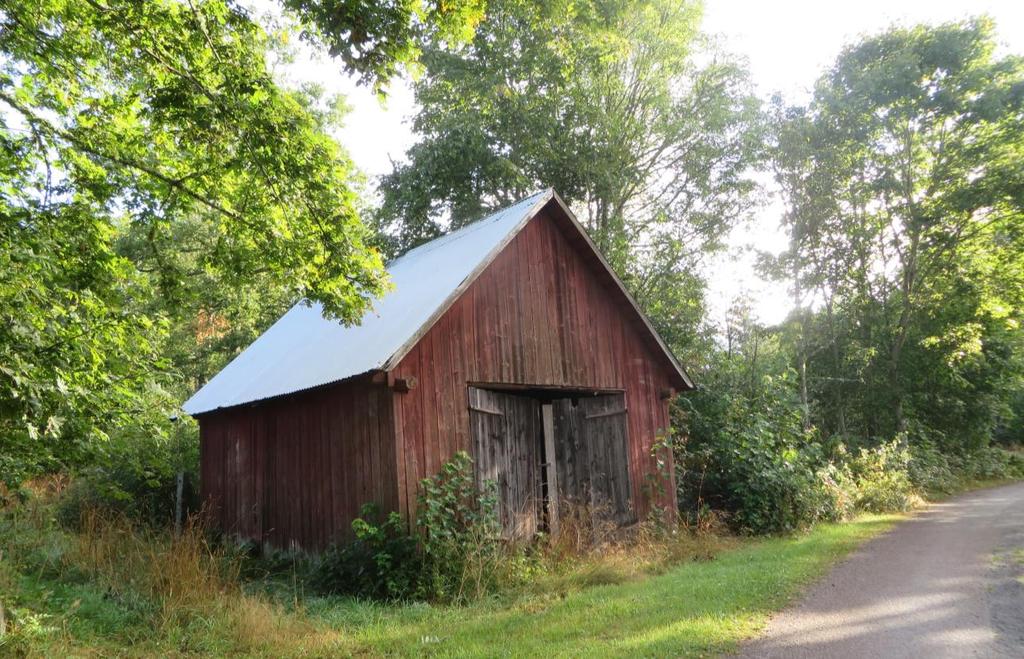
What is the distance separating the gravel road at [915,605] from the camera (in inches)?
213

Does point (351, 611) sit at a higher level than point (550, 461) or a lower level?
lower

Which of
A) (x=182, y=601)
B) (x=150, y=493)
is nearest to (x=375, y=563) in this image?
(x=182, y=601)

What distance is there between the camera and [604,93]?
833 inches

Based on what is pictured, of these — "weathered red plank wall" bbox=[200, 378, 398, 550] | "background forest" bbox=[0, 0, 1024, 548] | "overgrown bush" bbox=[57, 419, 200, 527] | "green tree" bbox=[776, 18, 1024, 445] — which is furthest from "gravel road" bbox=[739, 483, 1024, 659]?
"green tree" bbox=[776, 18, 1024, 445]

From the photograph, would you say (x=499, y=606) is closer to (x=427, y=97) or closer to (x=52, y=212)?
(x=52, y=212)

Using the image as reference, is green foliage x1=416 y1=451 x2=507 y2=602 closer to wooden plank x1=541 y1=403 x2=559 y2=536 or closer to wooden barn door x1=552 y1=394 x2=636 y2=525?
wooden plank x1=541 y1=403 x2=559 y2=536

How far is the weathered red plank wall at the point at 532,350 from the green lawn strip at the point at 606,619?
200 cm

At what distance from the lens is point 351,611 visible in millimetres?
7254

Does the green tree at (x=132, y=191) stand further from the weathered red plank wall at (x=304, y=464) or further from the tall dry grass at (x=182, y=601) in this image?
the weathered red plank wall at (x=304, y=464)

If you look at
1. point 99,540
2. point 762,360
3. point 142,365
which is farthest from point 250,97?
point 762,360

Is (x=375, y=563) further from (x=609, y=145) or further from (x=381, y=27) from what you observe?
(x=609, y=145)

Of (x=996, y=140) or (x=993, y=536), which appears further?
(x=996, y=140)

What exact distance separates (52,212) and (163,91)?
1785 mm

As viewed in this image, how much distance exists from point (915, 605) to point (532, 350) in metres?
6.04
